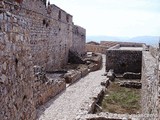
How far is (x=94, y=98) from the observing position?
1324 cm

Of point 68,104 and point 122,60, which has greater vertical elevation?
point 122,60

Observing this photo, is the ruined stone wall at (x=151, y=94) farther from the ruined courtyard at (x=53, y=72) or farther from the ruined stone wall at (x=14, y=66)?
the ruined stone wall at (x=14, y=66)

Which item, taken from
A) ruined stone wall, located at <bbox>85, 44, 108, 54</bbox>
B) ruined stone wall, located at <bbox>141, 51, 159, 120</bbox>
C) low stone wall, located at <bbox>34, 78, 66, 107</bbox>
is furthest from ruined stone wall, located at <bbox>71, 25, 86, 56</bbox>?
ruined stone wall, located at <bbox>141, 51, 159, 120</bbox>

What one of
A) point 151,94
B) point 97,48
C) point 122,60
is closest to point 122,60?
point 122,60

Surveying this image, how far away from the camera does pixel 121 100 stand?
14.8 m

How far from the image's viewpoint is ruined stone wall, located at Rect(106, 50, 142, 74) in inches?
955

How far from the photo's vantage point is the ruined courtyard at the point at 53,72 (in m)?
4.39

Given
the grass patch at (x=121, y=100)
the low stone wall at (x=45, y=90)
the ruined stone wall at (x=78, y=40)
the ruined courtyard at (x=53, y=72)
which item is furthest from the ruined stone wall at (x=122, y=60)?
the low stone wall at (x=45, y=90)

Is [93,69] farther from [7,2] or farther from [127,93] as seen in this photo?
[7,2]

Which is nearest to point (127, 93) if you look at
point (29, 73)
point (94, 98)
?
point (94, 98)

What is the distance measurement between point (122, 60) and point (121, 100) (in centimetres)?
982

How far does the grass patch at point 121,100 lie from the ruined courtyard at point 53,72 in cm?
22

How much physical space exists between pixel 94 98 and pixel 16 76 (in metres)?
8.83

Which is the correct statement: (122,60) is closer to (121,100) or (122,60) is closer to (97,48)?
(121,100)
